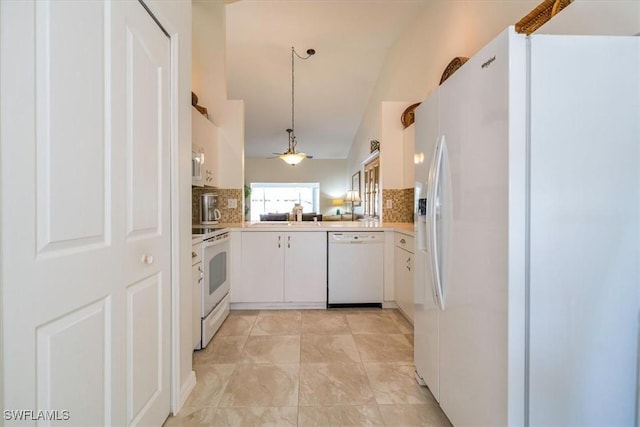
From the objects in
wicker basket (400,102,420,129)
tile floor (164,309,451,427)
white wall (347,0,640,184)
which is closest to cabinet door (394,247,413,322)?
tile floor (164,309,451,427)

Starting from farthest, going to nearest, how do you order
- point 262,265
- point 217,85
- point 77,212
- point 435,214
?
1. point 217,85
2. point 262,265
3. point 435,214
4. point 77,212

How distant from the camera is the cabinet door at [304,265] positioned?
125 inches

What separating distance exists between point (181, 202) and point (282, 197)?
8.56 m

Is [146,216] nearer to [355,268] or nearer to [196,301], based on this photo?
[196,301]

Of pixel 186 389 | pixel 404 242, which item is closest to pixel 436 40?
pixel 404 242

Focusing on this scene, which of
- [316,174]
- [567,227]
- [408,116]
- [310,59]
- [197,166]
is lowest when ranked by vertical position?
[567,227]

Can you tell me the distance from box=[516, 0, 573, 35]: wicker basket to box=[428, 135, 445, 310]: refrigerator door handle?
88 centimetres

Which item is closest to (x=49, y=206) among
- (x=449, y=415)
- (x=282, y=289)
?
(x=449, y=415)

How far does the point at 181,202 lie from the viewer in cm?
162

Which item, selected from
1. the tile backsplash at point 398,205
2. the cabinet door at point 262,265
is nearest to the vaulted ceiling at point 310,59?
the tile backsplash at point 398,205

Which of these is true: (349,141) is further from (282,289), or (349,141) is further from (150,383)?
(150,383)

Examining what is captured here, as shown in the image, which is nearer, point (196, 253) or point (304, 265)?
point (196, 253)

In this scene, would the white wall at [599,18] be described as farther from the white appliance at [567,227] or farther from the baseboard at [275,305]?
the baseboard at [275,305]

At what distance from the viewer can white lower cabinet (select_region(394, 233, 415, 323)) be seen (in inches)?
107
